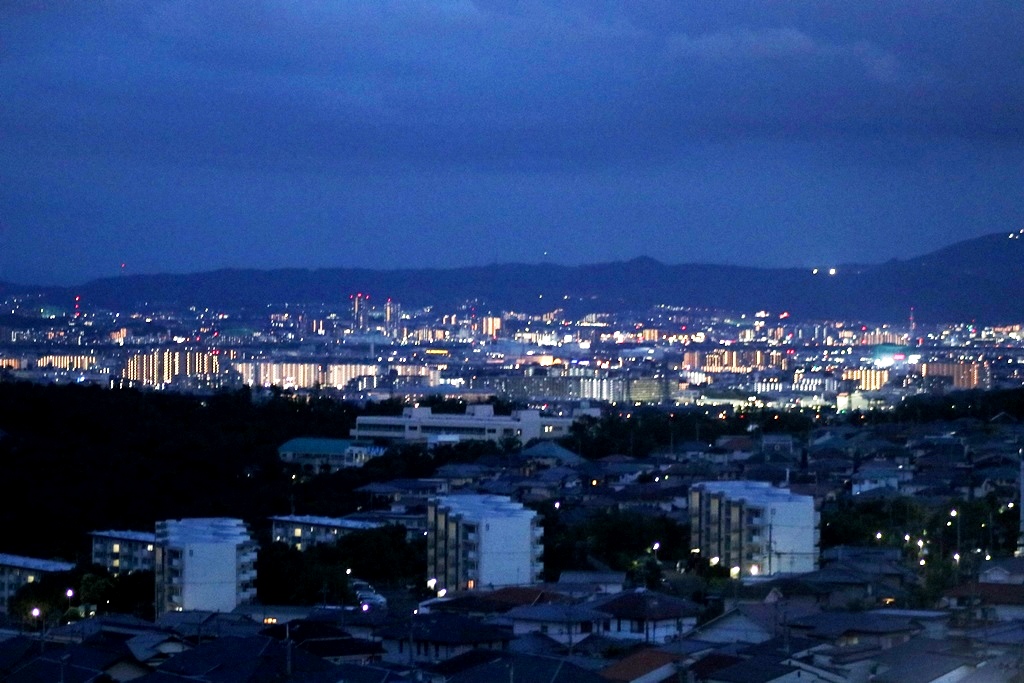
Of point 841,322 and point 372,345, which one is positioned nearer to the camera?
point 372,345

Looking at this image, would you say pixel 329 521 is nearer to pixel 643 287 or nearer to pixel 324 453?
pixel 324 453

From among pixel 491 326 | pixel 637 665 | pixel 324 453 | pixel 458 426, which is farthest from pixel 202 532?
pixel 491 326

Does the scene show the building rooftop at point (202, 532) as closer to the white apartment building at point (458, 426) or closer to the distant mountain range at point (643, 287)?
the white apartment building at point (458, 426)

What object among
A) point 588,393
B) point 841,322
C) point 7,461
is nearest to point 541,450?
point 7,461

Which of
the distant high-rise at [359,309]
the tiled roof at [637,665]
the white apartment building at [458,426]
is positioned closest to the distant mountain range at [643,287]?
the distant high-rise at [359,309]

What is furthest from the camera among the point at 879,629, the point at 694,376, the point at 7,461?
the point at 694,376

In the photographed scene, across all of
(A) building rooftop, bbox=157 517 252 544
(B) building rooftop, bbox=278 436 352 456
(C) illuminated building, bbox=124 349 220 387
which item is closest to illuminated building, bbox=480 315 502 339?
(C) illuminated building, bbox=124 349 220 387

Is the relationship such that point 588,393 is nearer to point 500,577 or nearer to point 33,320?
point 33,320

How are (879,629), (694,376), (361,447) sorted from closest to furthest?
(879,629)
(361,447)
(694,376)
